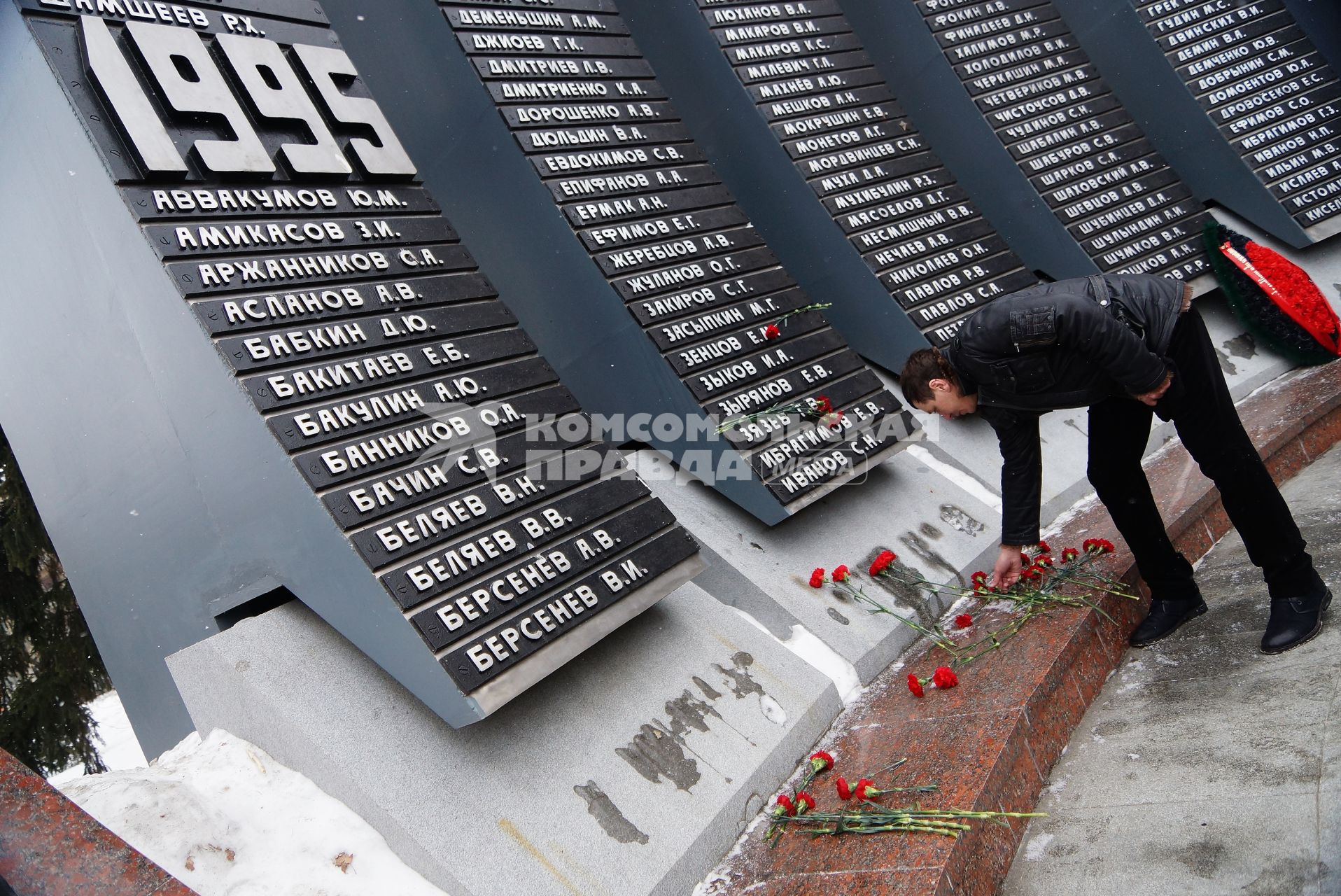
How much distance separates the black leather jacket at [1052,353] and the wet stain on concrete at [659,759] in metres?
1.47

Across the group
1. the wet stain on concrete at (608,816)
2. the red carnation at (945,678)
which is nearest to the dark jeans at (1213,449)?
the red carnation at (945,678)

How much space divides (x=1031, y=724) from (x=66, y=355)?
361 cm

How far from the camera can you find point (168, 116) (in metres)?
3.38

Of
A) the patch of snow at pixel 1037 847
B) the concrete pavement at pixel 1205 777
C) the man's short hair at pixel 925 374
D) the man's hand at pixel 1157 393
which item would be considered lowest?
the concrete pavement at pixel 1205 777

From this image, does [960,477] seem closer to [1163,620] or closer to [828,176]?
[1163,620]

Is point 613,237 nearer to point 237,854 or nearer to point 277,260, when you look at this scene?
point 277,260

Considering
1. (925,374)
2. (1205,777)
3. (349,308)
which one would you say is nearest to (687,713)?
(925,374)

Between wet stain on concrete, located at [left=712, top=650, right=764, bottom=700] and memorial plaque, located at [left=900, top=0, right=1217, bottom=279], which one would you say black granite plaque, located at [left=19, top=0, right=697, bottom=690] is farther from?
memorial plaque, located at [left=900, top=0, right=1217, bottom=279]

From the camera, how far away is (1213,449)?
347 cm

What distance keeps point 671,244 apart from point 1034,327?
2.20 meters

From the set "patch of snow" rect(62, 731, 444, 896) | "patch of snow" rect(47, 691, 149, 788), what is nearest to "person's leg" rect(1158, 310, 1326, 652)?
"patch of snow" rect(62, 731, 444, 896)

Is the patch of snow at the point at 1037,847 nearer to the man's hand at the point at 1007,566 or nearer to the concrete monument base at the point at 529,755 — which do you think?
the concrete monument base at the point at 529,755

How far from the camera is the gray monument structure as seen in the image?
10.6ft

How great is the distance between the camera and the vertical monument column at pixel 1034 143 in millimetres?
6820
